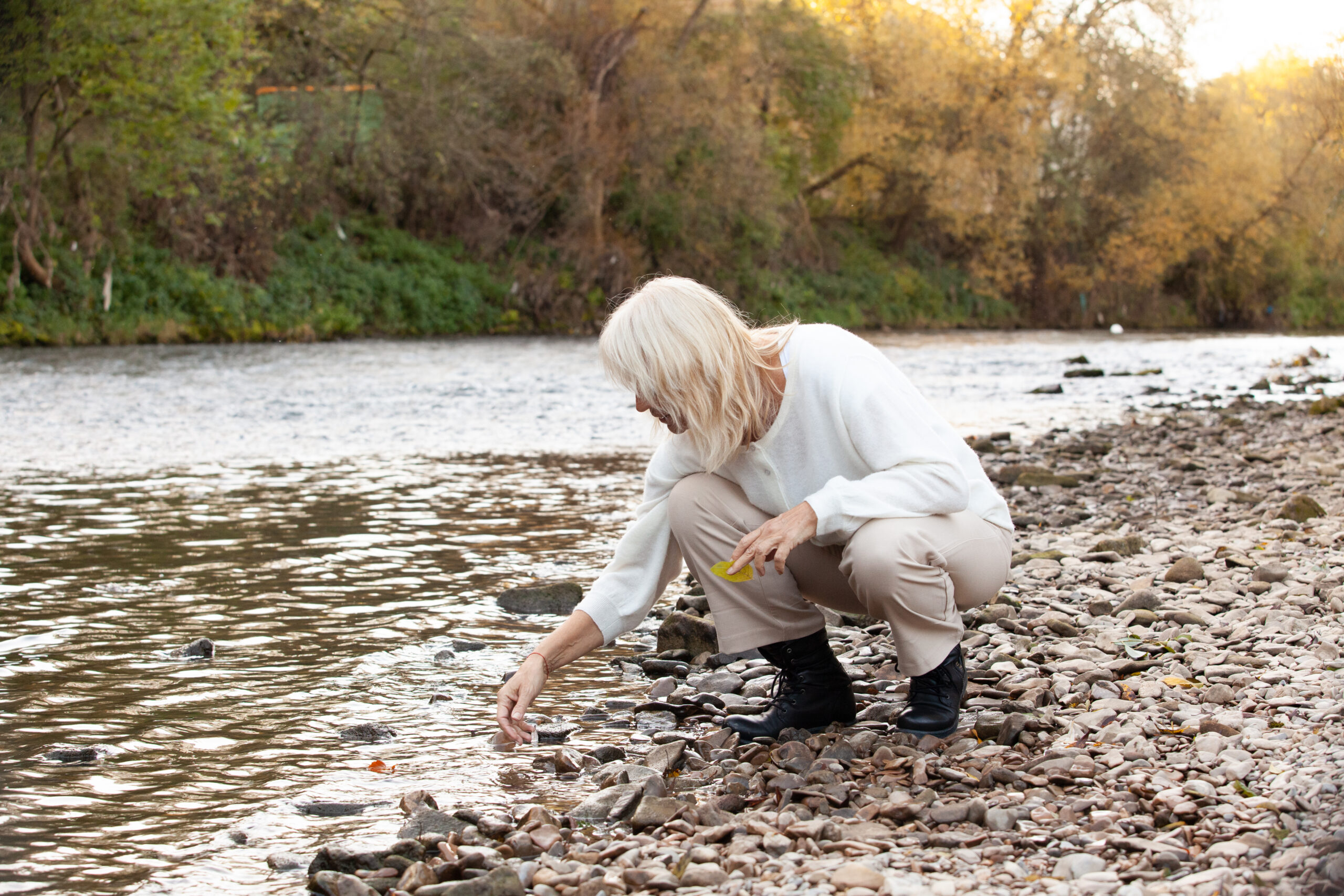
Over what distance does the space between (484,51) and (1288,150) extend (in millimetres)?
23967

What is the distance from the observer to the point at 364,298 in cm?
2688

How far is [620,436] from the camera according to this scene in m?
11.7

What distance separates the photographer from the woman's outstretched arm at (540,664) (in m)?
3.49

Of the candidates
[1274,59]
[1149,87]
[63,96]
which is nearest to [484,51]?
[63,96]

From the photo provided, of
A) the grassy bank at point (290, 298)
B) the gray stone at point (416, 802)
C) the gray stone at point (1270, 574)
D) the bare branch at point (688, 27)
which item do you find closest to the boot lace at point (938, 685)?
the gray stone at point (416, 802)

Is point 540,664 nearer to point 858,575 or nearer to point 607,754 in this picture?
point 607,754

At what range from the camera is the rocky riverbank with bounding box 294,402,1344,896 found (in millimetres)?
2561

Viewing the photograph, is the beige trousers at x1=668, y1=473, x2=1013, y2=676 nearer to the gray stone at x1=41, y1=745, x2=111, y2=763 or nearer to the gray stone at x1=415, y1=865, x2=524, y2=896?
the gray stone at x1=415, y1=865, x2=524, y2=896

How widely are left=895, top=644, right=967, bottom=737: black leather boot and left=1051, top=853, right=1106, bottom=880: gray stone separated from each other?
884 mm

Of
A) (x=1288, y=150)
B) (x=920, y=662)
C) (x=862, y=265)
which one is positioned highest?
(x=1288, y=150)

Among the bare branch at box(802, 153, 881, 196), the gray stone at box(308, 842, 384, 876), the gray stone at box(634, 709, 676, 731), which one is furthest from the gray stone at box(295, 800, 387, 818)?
the bare branch at box(802, 153, 881, 196)

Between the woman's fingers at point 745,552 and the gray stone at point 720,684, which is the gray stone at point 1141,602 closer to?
the gray stone at point 720,684

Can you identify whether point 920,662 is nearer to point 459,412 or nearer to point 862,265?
point 459,412

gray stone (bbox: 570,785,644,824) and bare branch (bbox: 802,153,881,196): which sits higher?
bare branch (bbox: 802,153,881,196)
